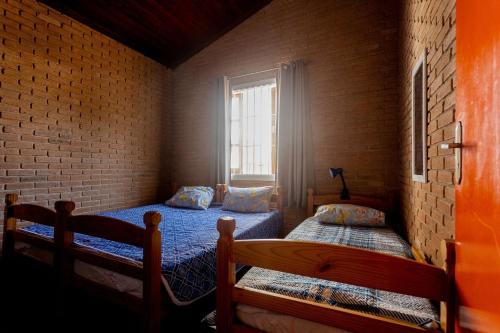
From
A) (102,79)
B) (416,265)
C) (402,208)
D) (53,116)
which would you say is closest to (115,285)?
(416,265)

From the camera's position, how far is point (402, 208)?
247 cm

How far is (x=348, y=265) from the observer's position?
864 millimetres

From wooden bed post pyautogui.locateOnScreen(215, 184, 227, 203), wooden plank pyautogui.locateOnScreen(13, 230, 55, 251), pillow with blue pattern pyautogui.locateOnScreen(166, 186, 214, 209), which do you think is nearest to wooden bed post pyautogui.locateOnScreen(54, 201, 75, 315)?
wooden plank pyautogui.locateOnScreen(13, 230, 55, 251)

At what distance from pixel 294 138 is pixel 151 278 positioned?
240 centimetres

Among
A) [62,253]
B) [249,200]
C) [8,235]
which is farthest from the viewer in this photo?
[249,200]

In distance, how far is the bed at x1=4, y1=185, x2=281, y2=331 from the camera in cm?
132

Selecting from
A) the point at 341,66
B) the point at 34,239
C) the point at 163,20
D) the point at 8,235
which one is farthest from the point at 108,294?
the point at 163,20

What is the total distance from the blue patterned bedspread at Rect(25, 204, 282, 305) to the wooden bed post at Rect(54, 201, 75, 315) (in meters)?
0.14

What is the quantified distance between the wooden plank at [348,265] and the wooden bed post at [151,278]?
0.50 m

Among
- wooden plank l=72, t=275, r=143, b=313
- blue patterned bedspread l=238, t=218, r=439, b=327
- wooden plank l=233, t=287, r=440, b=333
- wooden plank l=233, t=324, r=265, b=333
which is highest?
wooden plank l=233, t=287, r=440, b=333

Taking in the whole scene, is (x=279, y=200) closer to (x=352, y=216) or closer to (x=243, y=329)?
(x=352, y=216)

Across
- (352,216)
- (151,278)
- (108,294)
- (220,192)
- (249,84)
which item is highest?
(249,84)

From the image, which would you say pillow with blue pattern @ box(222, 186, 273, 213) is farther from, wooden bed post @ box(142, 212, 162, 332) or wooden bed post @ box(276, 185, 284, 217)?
wooden bed post @ box(142, 212, 162, 332)

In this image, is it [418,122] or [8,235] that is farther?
[8,235]
